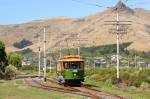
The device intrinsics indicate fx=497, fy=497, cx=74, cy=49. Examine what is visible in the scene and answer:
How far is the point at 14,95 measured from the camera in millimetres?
40219

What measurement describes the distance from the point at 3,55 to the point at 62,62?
2149 inches

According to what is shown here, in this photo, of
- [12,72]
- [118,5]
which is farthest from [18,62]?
[118,5]

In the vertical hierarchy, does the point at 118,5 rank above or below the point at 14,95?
above

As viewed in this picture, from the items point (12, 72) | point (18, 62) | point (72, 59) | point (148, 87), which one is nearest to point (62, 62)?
point (72, 59)

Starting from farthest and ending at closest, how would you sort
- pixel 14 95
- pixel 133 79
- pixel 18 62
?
pixel 18 62 → pixel 133 79 → pixel 14 95

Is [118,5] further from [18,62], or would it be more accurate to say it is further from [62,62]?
[18,62]

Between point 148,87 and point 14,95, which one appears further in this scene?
point 148,87

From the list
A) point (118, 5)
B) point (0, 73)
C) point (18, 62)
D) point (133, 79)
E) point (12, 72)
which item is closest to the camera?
point (133, 79)

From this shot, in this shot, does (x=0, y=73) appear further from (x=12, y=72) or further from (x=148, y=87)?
(x=148, y=87)

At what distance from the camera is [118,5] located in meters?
64.3

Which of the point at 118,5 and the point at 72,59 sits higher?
the point at 118,5

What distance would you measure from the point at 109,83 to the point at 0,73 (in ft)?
150

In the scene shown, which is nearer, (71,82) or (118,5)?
(71,82)

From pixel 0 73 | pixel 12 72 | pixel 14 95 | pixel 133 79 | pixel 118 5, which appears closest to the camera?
pixel 14 95
